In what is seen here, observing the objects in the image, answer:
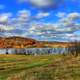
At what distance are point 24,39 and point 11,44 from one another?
13169 millimetres

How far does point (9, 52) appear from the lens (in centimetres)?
8069

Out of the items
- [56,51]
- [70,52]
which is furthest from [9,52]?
[70,52]

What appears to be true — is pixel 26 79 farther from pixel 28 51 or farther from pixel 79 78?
pixel 28 51

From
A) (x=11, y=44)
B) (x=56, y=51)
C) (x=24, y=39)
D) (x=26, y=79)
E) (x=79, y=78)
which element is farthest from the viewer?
(x=24, y=39)

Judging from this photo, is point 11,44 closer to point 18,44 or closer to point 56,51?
point 18,44

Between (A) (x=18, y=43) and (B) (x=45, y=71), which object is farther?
(A) (x=18, y=43)

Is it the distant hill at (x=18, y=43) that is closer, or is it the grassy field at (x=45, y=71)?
the grassy field at (x=45, y=71)

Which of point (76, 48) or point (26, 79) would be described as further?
point (76, 48)

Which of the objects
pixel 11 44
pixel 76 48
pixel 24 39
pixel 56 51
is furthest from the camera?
pixel 24 39

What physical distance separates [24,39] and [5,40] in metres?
10.6

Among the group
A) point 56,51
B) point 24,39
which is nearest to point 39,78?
point 56,51

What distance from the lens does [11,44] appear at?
443 ft

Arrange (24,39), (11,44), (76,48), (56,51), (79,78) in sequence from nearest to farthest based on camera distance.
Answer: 1. (79,78)
2. (76,48)
3. (56,51)
4. (11,44)
5. (24,39)

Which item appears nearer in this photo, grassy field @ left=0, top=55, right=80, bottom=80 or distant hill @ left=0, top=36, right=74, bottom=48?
grassy field @ left=0, top=55, right=80, bottom=80
